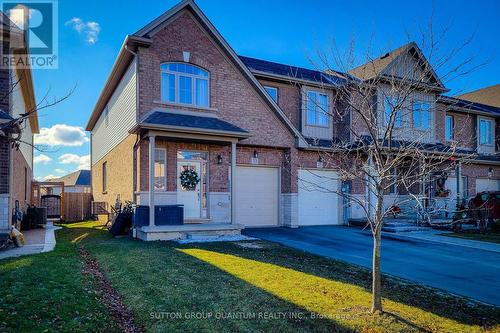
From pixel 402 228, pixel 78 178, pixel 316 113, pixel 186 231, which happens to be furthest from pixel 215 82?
pixel 78 178

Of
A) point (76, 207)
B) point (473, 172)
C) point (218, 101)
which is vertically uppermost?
point (218, 101)

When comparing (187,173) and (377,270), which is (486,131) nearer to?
(187,173)

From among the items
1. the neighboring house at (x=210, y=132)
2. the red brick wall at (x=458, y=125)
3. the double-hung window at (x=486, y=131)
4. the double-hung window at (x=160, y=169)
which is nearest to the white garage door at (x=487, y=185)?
the red brick wall at (x=458, y=125)

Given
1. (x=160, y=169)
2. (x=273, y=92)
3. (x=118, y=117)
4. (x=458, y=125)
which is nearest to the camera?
(x=160, y=169)

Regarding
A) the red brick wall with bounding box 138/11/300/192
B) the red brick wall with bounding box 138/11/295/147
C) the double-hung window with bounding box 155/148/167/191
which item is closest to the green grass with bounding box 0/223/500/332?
the double-hung window with bounding box 155/148/167/191

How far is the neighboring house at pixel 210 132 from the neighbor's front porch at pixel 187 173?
4 cm

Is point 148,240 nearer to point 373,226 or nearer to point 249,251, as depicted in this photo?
point 249,251

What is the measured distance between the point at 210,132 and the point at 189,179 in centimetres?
213

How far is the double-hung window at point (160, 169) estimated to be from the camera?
13289 mm

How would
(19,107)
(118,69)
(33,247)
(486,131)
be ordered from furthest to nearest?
(486,131)
(19,107)
(118,69)
(33,247)

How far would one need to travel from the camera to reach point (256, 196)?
1622cm

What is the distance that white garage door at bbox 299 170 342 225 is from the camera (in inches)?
672

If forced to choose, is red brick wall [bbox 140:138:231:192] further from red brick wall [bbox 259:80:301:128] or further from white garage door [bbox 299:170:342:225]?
red brick wall [bbox 259:80:301:128]

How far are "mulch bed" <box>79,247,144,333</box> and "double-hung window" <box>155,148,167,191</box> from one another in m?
4.64
